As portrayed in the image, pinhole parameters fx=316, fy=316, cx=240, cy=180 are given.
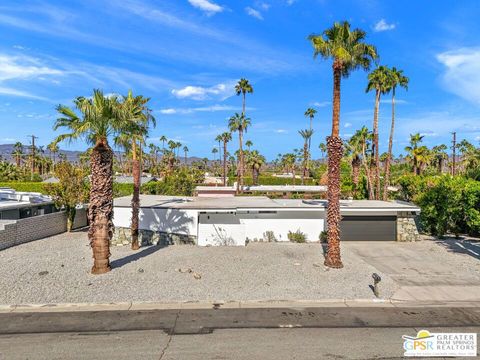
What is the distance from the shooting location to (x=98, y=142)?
14.4 m

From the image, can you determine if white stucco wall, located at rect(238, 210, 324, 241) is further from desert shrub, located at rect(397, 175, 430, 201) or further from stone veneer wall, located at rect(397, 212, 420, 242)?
desert shrub, located at rect(397, 175, 430, 201)

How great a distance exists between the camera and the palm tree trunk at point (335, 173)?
1628 cm

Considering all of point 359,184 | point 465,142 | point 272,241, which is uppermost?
point 465,142

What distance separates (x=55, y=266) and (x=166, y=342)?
10123mm

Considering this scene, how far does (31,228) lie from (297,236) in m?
18.8

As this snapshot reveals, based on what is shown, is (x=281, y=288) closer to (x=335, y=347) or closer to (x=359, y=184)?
(x=335, y=347)

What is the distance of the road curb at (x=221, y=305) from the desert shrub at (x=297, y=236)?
1132cm

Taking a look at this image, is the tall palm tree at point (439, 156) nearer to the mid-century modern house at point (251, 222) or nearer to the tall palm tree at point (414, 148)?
the tall palm tree at point (414, 148)

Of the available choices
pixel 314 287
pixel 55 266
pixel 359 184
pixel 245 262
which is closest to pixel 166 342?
pixel 314 287

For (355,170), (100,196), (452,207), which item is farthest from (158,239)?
(355,170)

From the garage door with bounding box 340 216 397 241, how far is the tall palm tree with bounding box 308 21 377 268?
839cm

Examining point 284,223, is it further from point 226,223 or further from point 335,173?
point 335,173

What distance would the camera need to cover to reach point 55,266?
52.9ft

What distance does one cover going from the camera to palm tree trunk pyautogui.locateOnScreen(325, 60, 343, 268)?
16281 millimetres
